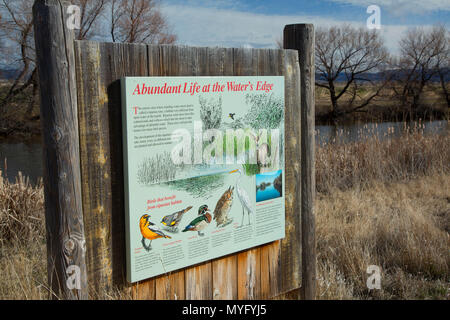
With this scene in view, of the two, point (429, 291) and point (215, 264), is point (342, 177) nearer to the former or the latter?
point (429, 291)

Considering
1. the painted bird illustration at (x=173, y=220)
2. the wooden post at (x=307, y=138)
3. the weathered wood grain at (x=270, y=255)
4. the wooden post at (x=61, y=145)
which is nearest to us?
the wooden post at (x=61, y=145)

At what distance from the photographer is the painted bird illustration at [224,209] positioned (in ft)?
8.97

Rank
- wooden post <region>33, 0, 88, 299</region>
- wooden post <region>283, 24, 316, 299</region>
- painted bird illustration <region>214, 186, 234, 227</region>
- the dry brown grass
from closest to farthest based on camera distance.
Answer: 1. wooden post <region>33, 0, 88, 299</region>
2. painted bird illustration <region>214, 186, 234, 227</region>
3. wooden post <region>283, 24, 316, 299</region>
4. the dry brown grass

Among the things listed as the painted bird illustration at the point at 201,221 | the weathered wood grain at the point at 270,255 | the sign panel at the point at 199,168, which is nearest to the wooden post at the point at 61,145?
the sign panel at the point at 199,168

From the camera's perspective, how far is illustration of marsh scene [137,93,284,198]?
2469 mm

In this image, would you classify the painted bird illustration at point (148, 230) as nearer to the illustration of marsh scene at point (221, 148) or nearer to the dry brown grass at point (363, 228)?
the illustration of marsh scene at point (221, 148)

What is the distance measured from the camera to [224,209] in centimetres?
277

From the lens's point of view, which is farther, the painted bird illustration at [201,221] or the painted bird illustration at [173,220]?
the painted bird illustration at [201,221]

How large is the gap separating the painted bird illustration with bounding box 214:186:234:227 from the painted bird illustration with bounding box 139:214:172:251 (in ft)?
1.37

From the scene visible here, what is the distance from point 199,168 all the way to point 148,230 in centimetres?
46

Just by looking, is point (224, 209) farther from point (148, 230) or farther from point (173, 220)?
point (148, 230)

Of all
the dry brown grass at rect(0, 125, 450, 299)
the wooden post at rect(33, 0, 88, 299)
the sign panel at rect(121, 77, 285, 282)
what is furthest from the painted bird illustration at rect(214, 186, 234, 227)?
the wooden post at rect(33, 0, 88, 299)

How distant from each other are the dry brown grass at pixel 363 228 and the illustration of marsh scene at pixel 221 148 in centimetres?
70

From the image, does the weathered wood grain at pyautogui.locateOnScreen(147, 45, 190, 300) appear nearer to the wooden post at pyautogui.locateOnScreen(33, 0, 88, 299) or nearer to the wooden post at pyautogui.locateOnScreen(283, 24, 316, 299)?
the wooden post at pyautogui.locateOnScreen(33, 0, 88, 299)
